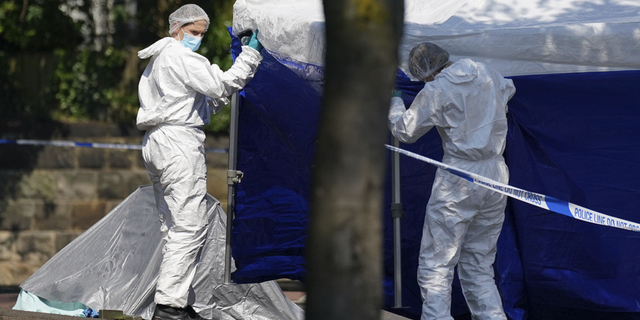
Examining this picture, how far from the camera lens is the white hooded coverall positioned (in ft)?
15.0

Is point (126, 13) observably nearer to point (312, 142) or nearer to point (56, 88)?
point (56, 88)

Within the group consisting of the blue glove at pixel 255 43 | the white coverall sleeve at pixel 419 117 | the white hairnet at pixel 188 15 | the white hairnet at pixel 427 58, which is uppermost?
the white hairnet at pixel 188 15

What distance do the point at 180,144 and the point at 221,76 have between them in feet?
1.46

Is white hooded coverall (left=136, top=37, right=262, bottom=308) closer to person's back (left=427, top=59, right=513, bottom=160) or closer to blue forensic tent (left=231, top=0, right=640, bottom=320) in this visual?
blue forensic tent (left=231, top=0, right=640, bottom=320)

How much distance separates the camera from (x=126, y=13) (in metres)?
8.78

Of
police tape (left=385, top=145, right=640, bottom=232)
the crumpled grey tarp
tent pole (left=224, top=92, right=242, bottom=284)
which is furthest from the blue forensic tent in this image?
police tape (left=385, top=145, right=640, bottom=232)

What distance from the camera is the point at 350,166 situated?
2.06 metres

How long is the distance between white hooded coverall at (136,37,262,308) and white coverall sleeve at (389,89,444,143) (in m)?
0.93

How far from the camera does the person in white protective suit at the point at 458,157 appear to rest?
170 inches

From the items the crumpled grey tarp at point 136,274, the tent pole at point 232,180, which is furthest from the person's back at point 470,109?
the crumpled grey tarp at point 136,274

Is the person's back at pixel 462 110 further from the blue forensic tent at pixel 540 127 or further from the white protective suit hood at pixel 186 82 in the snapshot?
the white protective suit hood at pixel 186 82

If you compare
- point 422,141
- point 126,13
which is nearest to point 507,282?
point 422,141

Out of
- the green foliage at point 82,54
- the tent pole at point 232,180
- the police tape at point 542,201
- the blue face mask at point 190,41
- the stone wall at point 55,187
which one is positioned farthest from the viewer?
the green foliage at point 82,54

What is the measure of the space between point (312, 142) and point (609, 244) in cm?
186
